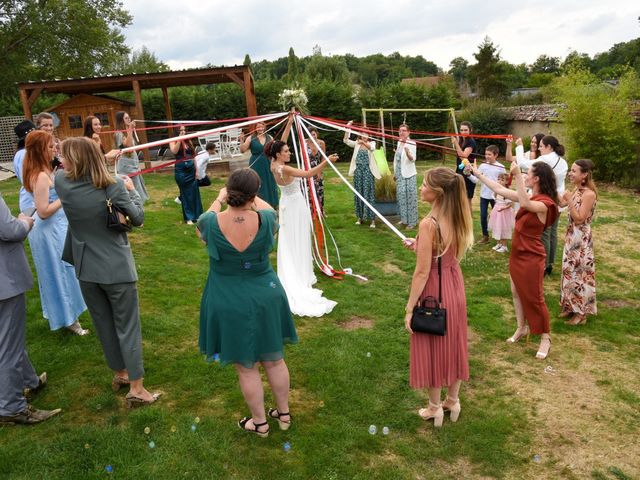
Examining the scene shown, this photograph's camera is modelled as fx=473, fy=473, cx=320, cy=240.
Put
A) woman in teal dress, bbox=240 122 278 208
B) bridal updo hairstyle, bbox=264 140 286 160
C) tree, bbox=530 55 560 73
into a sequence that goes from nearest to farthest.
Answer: bridal updo hairstyle, bbox=264 140 286 160, woman in teal dress, bbox=240 122 278 208, tree, bbox=530 55 560 73

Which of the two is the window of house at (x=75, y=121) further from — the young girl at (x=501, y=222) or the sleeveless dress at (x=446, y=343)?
the sleeveless dress at (x=446, y=343)

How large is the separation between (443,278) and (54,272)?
3708 millimetres

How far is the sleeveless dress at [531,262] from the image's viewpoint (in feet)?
14.1

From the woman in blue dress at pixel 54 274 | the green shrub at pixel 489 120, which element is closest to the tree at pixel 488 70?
the green shrub at pixel 489 120

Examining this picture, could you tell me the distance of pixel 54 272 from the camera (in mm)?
4625

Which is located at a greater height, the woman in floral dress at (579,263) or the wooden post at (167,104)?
the wooden post at (167,104)

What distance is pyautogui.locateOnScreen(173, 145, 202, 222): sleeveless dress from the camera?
9.08 metres

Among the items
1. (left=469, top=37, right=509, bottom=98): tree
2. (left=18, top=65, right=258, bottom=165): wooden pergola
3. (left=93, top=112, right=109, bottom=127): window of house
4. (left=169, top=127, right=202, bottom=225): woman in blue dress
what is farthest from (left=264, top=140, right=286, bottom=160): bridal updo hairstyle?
(left=469, top=37, right=509, bottom=98): tree

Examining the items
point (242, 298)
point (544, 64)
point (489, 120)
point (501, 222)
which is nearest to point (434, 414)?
point (242, 298)

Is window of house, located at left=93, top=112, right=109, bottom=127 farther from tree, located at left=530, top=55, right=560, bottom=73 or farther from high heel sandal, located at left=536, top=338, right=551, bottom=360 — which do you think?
tree, located at left=530, top=55, right=560, bottom=73

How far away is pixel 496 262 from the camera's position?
286 inches

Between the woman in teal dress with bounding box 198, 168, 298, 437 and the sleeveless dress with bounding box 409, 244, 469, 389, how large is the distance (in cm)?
95

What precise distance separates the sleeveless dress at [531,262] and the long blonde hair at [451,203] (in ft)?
4.78

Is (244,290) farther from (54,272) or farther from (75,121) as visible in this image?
(75,121)
